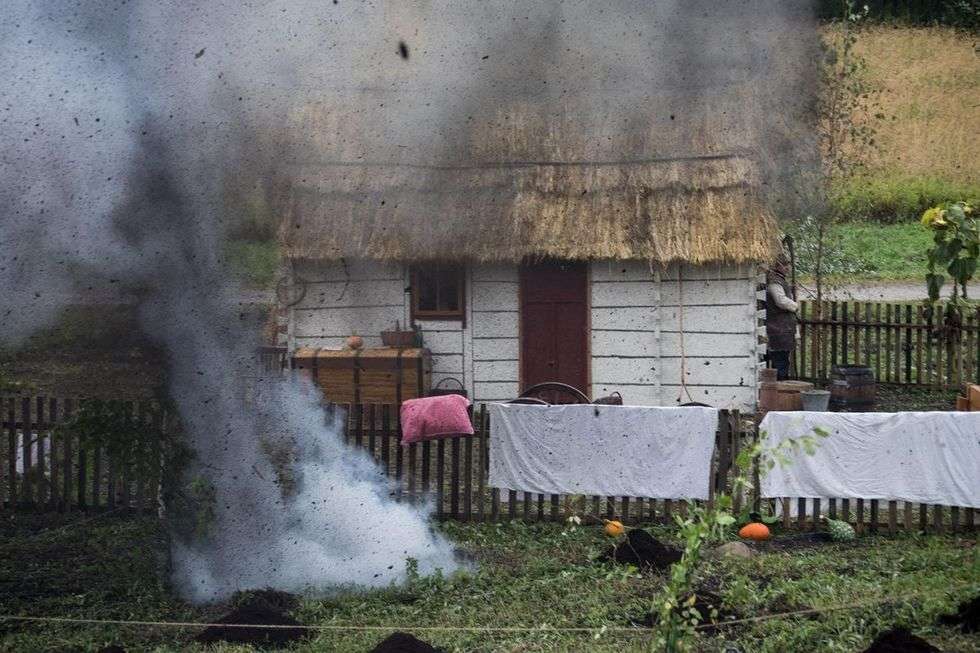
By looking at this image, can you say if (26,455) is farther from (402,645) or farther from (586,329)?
(586,329)

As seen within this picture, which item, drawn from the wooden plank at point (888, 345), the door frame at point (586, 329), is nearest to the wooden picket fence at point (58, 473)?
the door frame at point (586, 329)

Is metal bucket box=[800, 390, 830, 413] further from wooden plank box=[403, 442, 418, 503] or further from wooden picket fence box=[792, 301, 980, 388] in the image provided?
wooden plank box=[403, 442, 418, 503]

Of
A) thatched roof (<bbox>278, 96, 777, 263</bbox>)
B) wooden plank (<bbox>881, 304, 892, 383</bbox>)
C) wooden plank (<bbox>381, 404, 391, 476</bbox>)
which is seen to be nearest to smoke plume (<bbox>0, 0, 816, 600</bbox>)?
wooden plank (<bbox>381, 404, 391, 476</bbox>)

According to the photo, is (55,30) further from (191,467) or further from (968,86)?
(968,86)

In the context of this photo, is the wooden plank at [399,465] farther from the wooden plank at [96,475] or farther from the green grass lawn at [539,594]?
the wooden plank at [96,475]

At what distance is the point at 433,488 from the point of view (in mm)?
10305

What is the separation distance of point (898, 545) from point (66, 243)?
6635 mm

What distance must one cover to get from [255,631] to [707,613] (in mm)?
2725

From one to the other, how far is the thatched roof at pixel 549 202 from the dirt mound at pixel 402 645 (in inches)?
268

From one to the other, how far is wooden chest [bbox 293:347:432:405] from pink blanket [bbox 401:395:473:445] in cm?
309

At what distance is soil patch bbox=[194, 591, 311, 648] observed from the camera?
679 cm

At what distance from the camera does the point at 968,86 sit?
88.4ft

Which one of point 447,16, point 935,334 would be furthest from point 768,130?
point 447,16

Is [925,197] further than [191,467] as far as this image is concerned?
Yes
